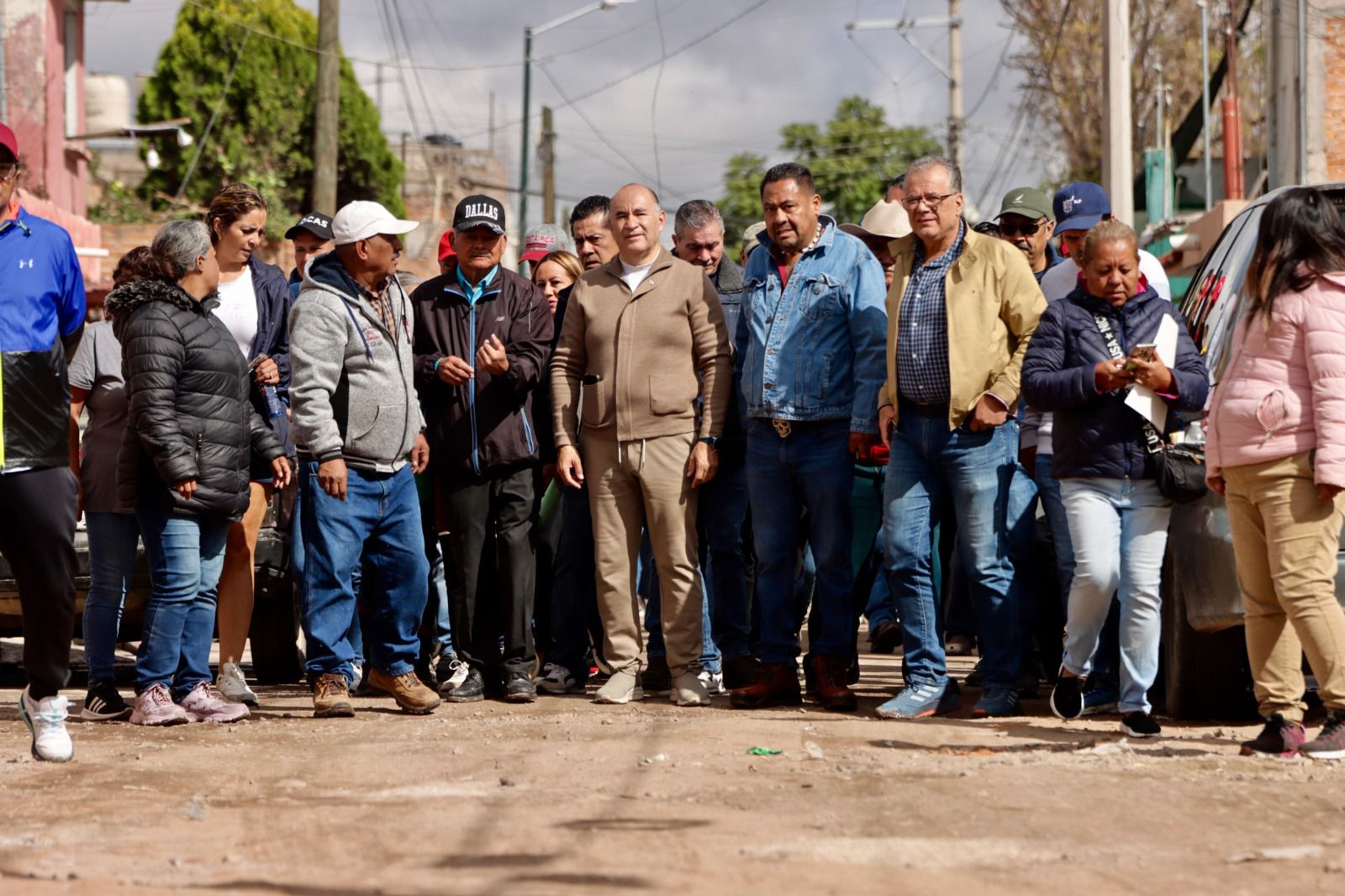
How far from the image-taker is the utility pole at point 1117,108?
17.0 m


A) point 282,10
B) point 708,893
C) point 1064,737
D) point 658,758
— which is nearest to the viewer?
point 708,893

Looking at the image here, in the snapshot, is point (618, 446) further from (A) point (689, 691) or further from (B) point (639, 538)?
(A) point (689, 691)

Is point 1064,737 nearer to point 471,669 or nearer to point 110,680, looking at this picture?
point 471,669

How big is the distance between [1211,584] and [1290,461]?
26.6 inches

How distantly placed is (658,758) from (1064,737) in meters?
1.58

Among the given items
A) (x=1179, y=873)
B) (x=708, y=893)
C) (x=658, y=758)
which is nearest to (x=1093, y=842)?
(x=1179, y=873)

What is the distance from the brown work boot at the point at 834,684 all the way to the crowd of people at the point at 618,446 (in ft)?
0.05

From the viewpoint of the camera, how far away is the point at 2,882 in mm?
4352

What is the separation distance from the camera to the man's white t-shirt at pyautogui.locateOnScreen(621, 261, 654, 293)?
812cm

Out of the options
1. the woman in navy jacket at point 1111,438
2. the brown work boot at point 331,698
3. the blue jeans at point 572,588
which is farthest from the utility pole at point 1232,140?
the brown work boot at point 331,698

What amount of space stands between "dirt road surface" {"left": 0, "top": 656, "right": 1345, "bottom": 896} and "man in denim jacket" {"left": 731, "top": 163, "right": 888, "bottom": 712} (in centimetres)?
73

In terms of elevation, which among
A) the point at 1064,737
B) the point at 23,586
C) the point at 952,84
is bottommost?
the point at 1064,737

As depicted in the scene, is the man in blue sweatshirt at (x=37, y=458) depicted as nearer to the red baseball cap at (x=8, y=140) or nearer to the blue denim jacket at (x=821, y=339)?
the red baseball cap at (x=8, y=140)

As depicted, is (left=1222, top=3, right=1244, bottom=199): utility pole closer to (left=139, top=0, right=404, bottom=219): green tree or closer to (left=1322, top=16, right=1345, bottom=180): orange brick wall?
(left=1322, top=16, right=1345, bottom=180): orange brick wall
